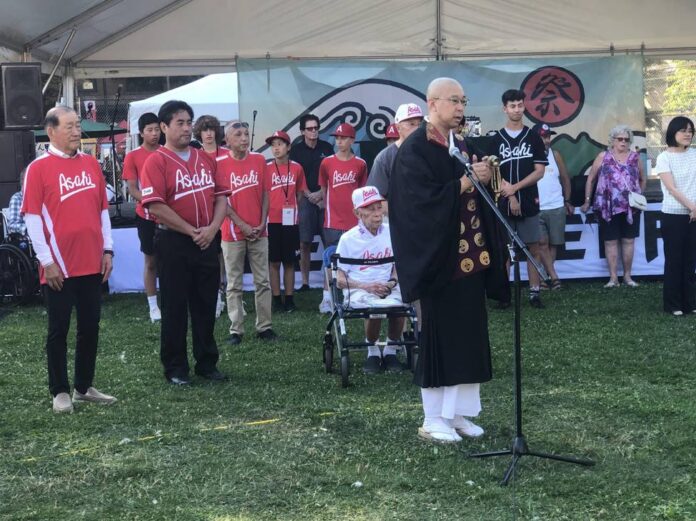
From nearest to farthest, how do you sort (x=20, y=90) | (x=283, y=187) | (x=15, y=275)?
(x=283, y=187) → (x=20, y=90) → (x=15, y=275)

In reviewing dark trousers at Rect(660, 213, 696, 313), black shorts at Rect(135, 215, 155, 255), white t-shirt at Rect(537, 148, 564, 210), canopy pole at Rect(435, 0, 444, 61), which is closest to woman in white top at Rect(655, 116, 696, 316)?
dark trousers at Rect(660, 213, 696, 313)

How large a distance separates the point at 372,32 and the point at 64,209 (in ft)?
24.6

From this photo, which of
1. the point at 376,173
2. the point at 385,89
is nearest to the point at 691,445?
the point at 376,173

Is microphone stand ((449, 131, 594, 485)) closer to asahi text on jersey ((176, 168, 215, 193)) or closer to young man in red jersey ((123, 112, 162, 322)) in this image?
asahi text on jersey ((176, 168, 215, 193))

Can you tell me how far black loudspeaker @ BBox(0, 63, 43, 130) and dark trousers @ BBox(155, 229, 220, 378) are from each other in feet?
16.6

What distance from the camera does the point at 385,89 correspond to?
1263 cm

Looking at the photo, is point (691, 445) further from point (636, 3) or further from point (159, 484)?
point (636, 3)

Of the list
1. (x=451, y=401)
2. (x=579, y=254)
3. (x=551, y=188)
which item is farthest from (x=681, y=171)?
(x=451, y=401)

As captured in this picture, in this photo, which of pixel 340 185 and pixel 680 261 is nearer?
pixel 680 261

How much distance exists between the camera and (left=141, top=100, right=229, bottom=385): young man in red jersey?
6.71 m

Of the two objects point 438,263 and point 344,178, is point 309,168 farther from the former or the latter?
point 438,263

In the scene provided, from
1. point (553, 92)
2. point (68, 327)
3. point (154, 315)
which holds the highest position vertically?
point (553, 92)

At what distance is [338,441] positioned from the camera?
5289 millimetres

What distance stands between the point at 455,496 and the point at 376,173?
11.5ft
